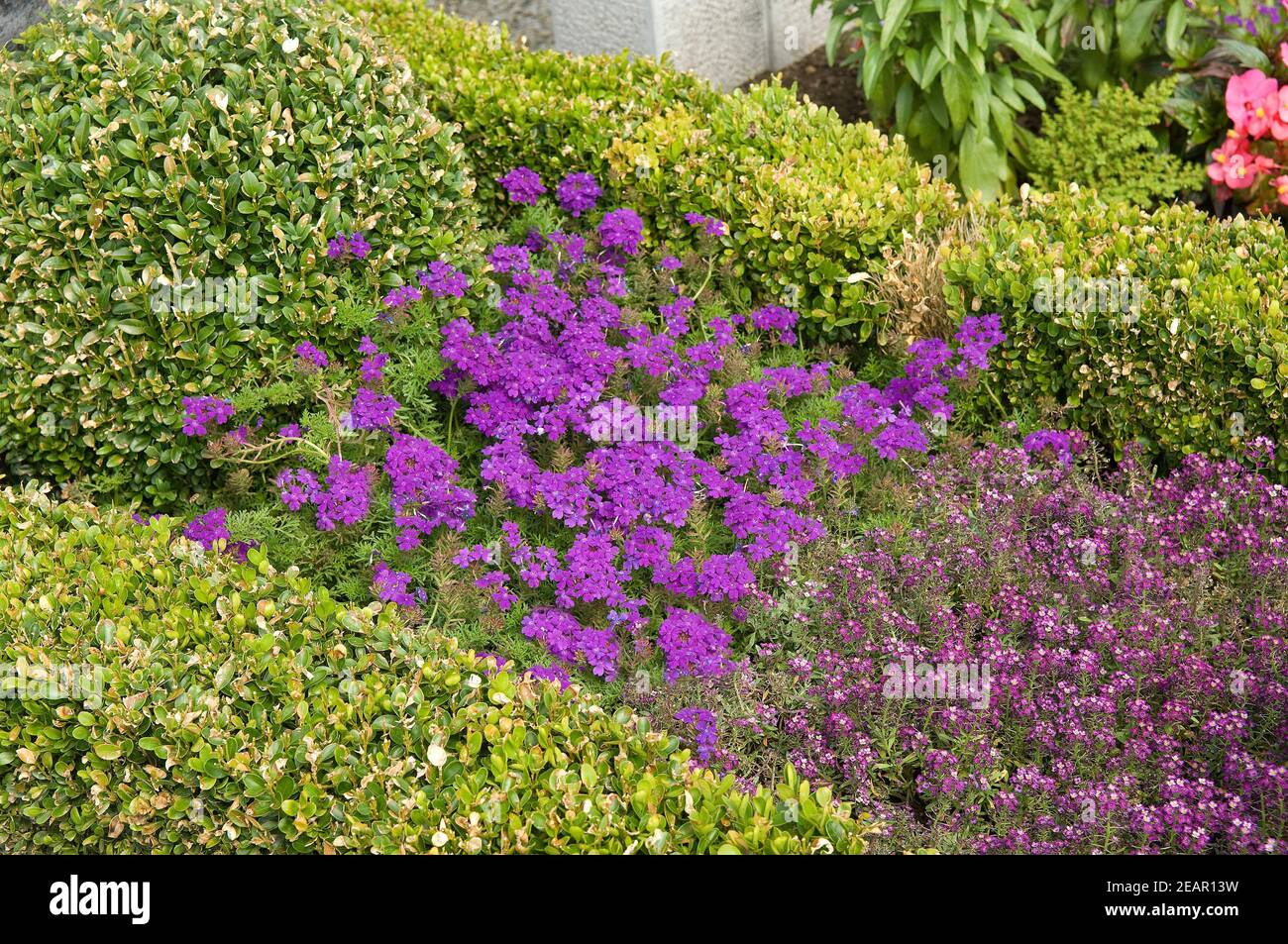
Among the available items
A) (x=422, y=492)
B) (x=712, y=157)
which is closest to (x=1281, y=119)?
(x=712, y=157)

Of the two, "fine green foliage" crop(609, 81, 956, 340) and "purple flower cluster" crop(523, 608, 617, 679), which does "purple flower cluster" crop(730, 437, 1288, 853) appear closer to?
"purple flower cluster" crop(523, 608, 617, 679)

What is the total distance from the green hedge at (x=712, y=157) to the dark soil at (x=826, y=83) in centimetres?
150

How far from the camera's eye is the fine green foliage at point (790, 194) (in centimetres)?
507

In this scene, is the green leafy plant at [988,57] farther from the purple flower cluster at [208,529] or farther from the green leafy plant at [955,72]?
the purple flower cluster at [208,529]

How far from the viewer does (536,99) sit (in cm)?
566

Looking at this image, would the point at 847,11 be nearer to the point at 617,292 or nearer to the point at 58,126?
the point at 617,292

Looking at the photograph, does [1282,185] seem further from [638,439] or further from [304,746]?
[304,746]

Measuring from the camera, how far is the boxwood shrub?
294 centimetres

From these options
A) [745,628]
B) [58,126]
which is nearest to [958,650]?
[745,628]

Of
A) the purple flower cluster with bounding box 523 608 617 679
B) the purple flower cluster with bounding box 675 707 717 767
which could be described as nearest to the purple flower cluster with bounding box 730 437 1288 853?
the purple flower cluster with bounding box 675 707 717 767

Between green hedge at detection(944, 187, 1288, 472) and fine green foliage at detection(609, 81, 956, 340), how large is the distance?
0.34 meters

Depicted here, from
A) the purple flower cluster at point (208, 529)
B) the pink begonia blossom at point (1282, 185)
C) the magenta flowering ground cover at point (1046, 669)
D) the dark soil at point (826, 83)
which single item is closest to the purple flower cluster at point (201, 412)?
the purple flower cluster at point (208, 529)

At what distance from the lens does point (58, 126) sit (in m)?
4.30
